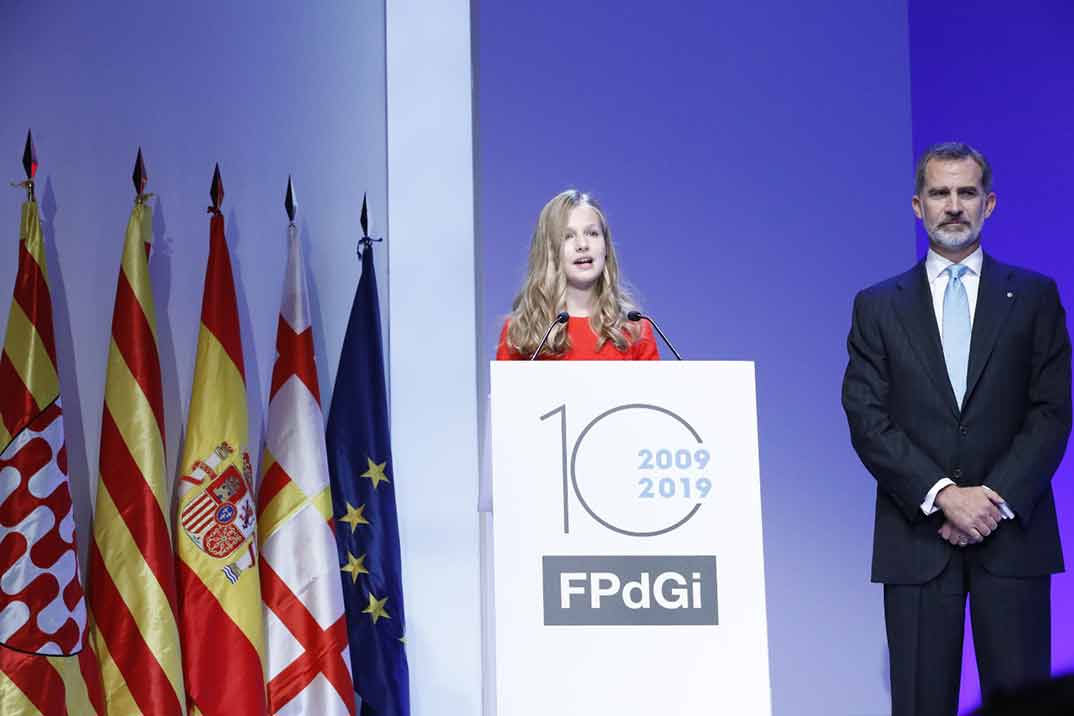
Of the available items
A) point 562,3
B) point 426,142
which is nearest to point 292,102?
point 426,142

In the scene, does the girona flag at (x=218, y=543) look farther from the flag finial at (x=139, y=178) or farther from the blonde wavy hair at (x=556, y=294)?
the blonde wavy hair at (x=556, y=294)

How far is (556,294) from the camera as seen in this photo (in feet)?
11.8

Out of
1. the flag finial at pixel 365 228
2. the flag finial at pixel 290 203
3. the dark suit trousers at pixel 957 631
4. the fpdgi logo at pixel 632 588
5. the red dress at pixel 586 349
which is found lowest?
the dark suit trousers at pixel 957 631

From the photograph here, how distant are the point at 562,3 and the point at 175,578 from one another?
7.71 ft

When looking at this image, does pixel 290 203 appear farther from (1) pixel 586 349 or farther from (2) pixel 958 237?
(2) pixel 958 237

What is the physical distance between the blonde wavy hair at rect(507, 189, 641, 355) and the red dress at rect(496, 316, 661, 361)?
0.05 feet

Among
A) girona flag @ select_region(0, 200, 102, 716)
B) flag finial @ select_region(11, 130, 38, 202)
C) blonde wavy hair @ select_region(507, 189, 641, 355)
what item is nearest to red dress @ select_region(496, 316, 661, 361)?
blonde wavy hair @ select_region(507, 189, 641, 355)

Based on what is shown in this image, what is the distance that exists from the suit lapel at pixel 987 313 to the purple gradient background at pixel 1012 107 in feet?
3.63

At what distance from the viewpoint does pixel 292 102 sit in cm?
451

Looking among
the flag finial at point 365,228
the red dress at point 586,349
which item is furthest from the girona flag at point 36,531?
the red dress at point 586,349

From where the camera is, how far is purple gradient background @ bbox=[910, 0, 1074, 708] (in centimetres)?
458

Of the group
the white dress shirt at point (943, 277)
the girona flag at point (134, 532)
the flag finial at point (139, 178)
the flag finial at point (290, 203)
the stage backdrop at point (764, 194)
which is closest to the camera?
the white dress shirt at point (943, 277)

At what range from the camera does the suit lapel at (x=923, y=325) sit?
11.3ft

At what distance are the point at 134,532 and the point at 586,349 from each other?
4.44 feet
